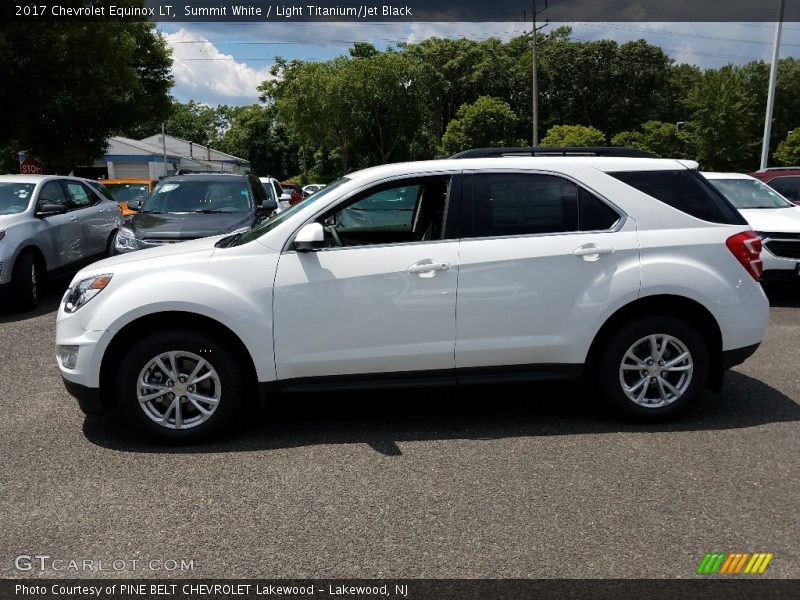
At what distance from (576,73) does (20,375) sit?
222ft

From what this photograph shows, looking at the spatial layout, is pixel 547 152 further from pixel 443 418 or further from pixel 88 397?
pixel 88 397

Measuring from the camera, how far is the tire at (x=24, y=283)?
867 centimetres

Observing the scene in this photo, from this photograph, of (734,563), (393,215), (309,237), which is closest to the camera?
(734,563)

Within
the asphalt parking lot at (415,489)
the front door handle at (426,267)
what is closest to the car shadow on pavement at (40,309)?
the asphalt parking lot at (415,489)

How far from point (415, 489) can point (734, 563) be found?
5.23 feet

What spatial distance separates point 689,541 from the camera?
3275mm

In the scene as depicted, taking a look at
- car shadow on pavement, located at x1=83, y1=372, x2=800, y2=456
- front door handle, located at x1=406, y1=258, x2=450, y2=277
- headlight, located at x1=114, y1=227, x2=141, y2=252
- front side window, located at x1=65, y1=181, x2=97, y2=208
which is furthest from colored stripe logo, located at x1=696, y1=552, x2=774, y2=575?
front side window, located at x1=65, y1=181, x2=97, y2=208

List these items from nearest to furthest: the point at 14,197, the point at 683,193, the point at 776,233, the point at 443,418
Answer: the point at 683,193 < the point at 443,418 < the point at 776,233 < the point at 14,197

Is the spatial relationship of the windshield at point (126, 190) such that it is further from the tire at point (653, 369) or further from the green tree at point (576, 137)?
the green tree at point (576, 137)

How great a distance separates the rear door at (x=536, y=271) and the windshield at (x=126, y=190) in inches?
648

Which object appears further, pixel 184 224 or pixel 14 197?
pixel 14 197

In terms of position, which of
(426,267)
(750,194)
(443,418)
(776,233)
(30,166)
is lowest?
(443,418)

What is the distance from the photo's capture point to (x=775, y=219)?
9.27 m

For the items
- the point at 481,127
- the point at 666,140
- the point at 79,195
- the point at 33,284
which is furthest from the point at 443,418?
→ the point at 666,140
